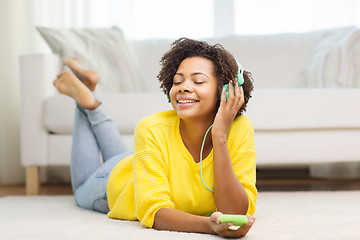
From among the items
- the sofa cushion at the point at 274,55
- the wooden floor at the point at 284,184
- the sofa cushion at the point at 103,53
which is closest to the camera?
the wooden floor at the point at 284,184

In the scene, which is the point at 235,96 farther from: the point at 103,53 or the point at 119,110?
the point at 103,53

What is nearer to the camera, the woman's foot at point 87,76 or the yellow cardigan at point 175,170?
the yellow cardigan at point 175,170

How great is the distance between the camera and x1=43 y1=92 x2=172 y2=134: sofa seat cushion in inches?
89.0

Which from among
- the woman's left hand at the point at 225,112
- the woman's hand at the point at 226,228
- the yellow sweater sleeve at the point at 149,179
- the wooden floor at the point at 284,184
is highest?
the woman's left hand at the point at 225,112

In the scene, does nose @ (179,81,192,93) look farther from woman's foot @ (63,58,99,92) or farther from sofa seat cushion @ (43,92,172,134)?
sofa seat cushion @ (43,92,172,134)

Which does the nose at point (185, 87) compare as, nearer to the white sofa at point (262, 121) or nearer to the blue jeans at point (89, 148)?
the blue jeans at point (89, 148)

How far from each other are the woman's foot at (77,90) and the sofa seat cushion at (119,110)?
40cm

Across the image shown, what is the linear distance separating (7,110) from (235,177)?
2366 millimetres

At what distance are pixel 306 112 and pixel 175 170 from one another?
1128 mm

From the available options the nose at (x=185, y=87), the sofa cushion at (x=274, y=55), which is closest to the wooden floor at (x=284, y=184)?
the sofa cushion at (x=274, y=55)

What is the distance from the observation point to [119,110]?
227 cm

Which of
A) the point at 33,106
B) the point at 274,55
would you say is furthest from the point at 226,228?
the point at 274,55

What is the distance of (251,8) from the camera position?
11.4 feet

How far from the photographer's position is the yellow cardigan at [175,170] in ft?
4.02
